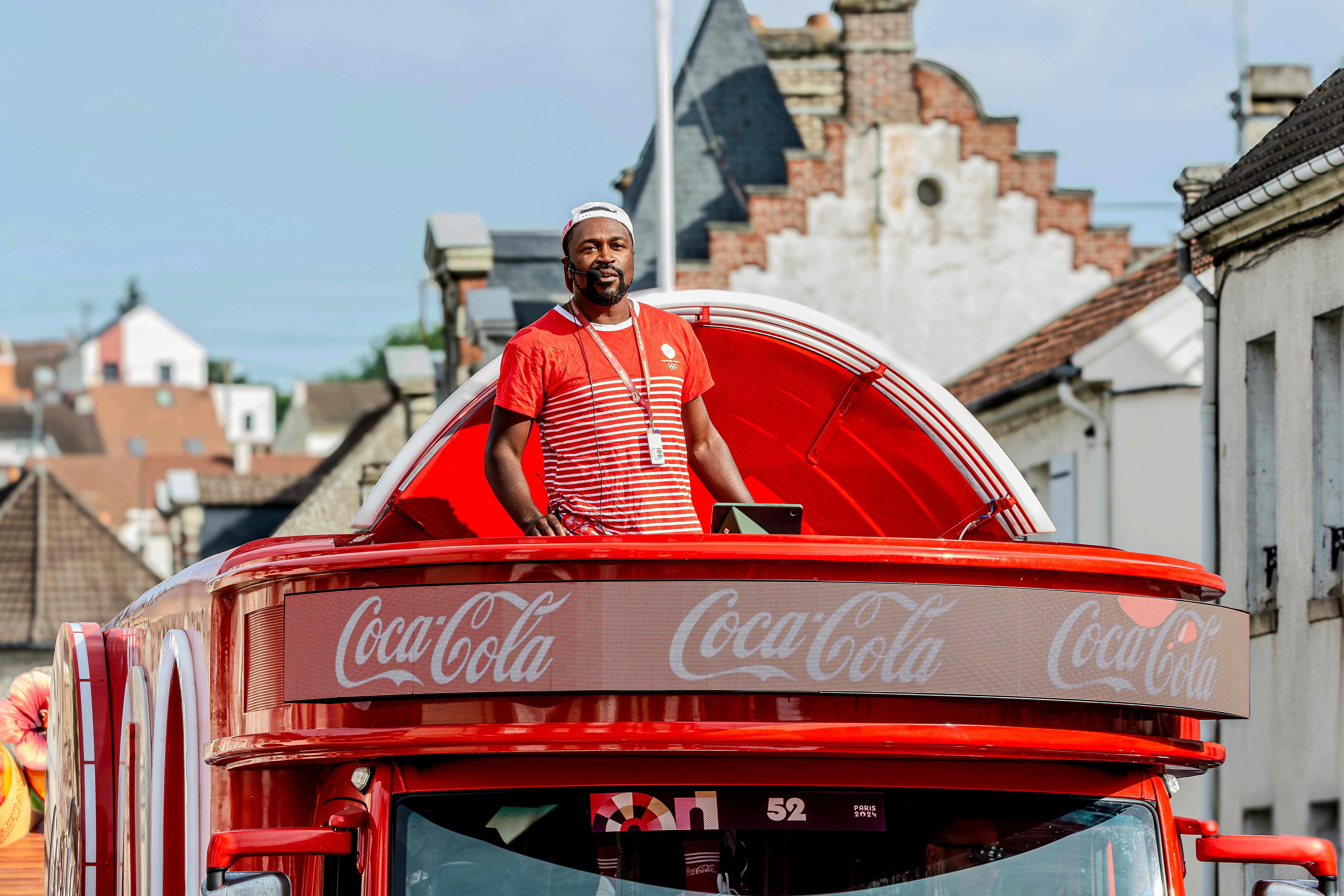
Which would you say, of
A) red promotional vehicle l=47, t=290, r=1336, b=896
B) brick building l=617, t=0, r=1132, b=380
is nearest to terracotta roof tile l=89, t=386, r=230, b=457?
brick building l=617, t=0, r=1132, b=380

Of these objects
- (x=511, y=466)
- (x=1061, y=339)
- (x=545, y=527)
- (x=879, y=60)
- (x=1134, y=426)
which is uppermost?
(x=879, y=60)

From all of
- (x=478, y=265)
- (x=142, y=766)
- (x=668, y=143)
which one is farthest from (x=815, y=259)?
(x=142, y=766)

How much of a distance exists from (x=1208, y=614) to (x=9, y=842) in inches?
262

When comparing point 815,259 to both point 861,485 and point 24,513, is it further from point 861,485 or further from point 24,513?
point 24,513

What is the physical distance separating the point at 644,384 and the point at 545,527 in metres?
0.70

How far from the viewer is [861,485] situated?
7.94 meters

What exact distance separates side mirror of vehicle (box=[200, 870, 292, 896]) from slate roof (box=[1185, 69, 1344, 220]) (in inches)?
458

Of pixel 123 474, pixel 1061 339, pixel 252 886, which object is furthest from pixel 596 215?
pixel 123 474

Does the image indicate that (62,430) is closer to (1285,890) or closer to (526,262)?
(526,262)

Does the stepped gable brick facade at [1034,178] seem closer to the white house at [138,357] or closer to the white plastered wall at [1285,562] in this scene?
the white plastered wall at [1285,562]

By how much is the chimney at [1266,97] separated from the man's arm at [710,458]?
16160mm

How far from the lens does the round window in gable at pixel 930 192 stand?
3148 cm

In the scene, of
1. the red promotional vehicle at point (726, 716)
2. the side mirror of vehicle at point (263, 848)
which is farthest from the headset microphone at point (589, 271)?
the side mirror of vehicle at point (263, 848)

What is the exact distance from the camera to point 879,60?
3312cm
